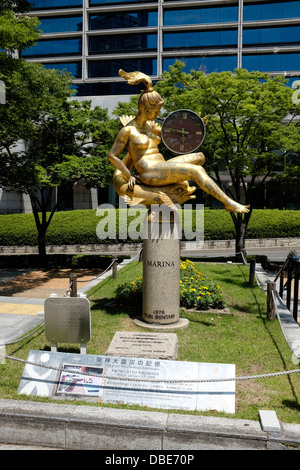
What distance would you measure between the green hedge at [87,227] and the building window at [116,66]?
66.9 feet

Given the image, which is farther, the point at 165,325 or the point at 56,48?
the point at 56,48

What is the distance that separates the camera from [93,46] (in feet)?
143

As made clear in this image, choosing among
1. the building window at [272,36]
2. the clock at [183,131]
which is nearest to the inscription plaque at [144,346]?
the clock at [183,131]

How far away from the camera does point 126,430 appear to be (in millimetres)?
5051

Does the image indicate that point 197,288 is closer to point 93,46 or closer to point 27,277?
point 27,277

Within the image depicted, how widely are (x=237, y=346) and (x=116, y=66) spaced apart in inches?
1618

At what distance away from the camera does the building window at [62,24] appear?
141ft

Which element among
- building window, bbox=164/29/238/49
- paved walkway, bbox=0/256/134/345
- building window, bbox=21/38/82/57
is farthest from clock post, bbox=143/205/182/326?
building window, bbox=21/38/82/57

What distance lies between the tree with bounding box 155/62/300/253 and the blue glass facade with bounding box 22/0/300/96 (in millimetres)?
24829

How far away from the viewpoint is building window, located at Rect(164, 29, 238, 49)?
135 ft

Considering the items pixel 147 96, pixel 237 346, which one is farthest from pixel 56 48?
pixel 237 346

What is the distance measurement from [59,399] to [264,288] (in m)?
8.79

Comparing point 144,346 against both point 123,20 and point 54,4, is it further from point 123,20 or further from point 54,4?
point 54,4

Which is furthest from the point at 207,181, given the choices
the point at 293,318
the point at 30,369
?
the point at 30,369
